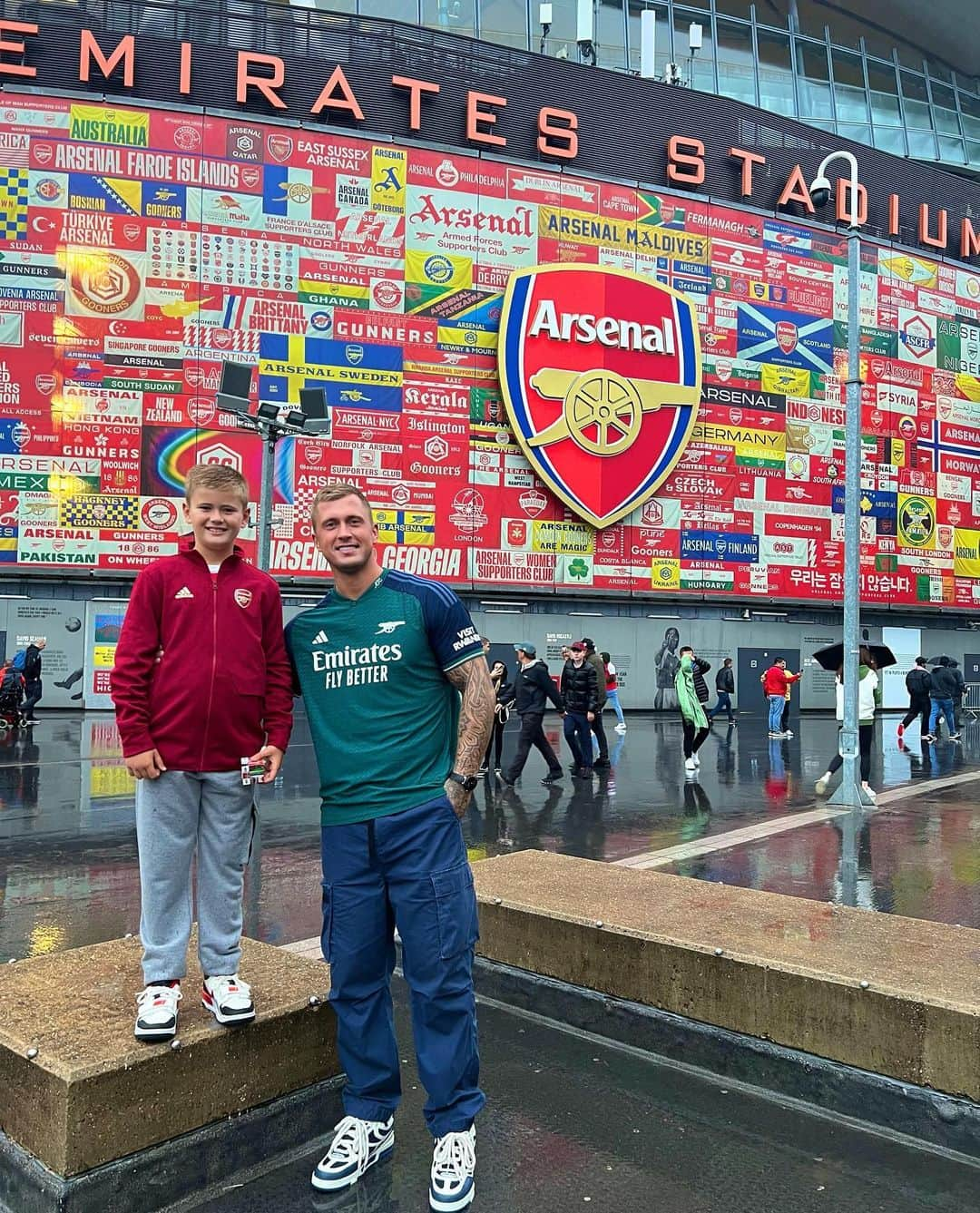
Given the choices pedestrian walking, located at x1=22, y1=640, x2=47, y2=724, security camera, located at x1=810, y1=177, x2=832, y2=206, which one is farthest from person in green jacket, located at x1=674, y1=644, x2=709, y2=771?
pedestrian walking, located at x1=22, y1=640, x2=47, y2=724

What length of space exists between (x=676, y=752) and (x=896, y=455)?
20.6 m

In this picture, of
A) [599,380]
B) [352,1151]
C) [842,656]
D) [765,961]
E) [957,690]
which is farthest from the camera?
[599,380]

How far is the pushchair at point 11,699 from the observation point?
62.7 feet

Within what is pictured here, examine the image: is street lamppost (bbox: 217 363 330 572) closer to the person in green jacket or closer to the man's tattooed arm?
the man's tattooed arm

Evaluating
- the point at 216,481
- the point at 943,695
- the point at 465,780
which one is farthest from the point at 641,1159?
the point at 943,695

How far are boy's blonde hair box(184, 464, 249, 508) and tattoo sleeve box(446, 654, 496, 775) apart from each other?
0.92 metres

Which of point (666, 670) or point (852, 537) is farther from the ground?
point (852, 537)

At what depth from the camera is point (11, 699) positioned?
19156mm

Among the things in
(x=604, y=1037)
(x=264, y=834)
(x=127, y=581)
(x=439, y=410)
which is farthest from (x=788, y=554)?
(x=604, y=1037)

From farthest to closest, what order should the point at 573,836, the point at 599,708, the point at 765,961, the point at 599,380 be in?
the point at 599,380
the point at 599,708
the point at 573,836
the point at 765,961

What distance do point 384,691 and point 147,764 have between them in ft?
2.51

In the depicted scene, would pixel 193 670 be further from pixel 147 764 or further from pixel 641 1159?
pixel 641 1159

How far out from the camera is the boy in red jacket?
3049 mm

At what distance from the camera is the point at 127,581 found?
24.9 meters
